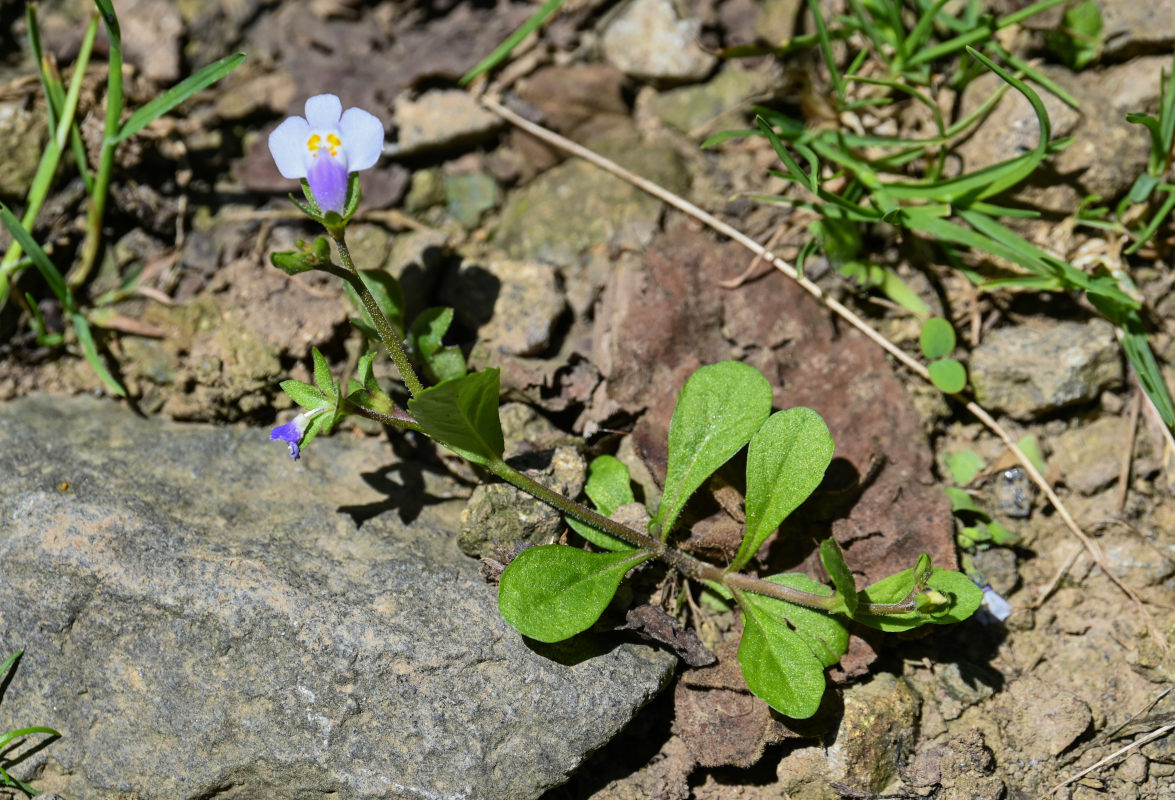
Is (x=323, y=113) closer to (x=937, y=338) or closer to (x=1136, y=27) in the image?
(x=937, y=338)

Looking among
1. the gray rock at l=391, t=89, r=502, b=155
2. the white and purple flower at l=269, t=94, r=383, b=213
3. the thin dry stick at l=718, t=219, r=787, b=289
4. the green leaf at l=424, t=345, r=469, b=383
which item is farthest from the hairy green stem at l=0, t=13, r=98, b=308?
the thin dry stick at l=718, t=219, r=787, b=289

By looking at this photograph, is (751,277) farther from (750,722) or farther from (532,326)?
(750,722)

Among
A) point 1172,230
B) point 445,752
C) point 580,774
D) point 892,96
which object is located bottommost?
point 580,774

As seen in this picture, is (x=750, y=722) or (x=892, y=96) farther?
(x=892, y=96)

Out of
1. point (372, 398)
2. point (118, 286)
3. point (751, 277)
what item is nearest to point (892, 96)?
point (751, 277)

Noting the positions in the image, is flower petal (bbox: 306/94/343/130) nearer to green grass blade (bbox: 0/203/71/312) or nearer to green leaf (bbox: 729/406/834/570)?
green grass blade (bbox: 0/203/71/312)

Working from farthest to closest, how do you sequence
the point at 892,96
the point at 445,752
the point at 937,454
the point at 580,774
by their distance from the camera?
the point at 892,96
the point at 937,454
the point at 580,774
the point at 445,752

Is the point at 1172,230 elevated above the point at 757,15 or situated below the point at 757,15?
below
